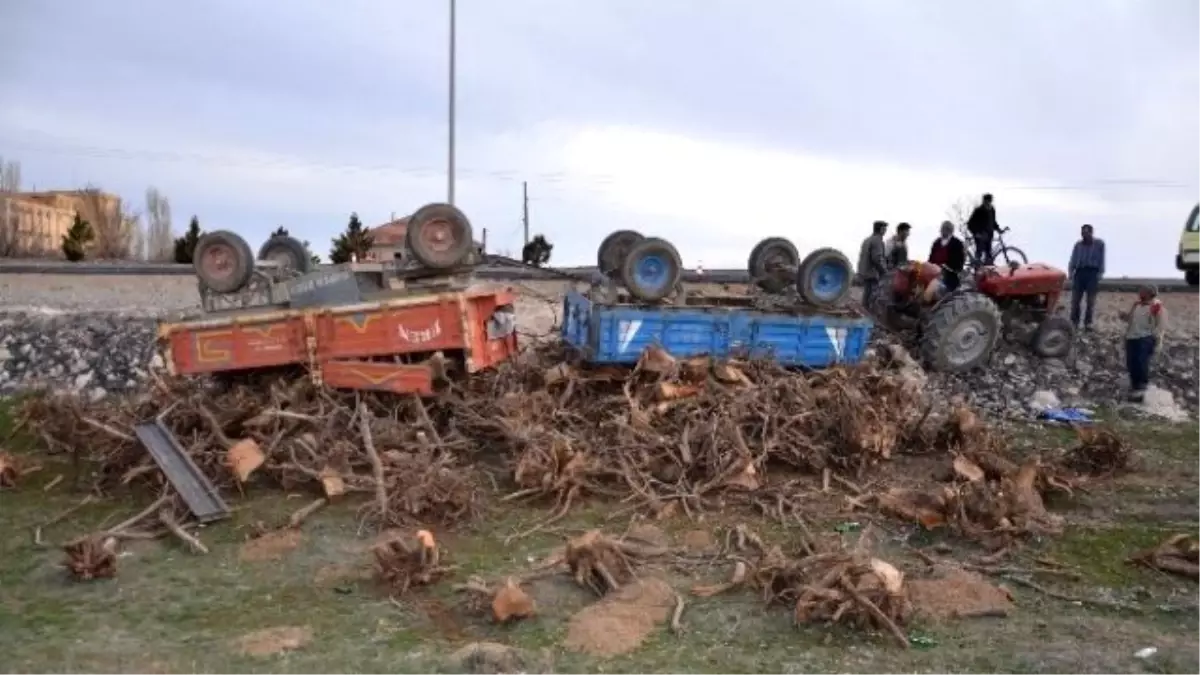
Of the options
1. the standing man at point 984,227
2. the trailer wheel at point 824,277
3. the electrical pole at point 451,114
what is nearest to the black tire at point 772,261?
the trailer wheel at point 824,277

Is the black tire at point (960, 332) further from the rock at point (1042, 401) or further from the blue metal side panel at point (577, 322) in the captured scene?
the blue metal side panel at point (577, 322)

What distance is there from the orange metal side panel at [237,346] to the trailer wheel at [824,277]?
501 centimetres

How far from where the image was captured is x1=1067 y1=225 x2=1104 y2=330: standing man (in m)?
14.0

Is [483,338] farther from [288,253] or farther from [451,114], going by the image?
[451,114]

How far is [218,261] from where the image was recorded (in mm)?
9234

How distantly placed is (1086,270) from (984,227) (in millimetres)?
1621

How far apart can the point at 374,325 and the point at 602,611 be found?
4190mm

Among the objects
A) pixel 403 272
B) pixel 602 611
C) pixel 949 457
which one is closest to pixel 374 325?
pixel 403 272

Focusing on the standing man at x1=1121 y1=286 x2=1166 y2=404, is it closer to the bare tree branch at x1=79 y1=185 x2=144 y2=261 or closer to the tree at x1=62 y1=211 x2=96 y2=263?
the tree at x1=62 y1=211 x2=96 y2=263

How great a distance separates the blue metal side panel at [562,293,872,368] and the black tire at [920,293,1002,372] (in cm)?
180

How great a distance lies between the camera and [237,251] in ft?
30.1

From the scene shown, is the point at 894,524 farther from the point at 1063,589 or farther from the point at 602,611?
the point at 602,611

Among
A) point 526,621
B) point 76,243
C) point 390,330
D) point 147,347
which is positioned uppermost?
point 76,243

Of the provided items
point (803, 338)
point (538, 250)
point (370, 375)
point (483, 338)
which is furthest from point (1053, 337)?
point (538, 250)
